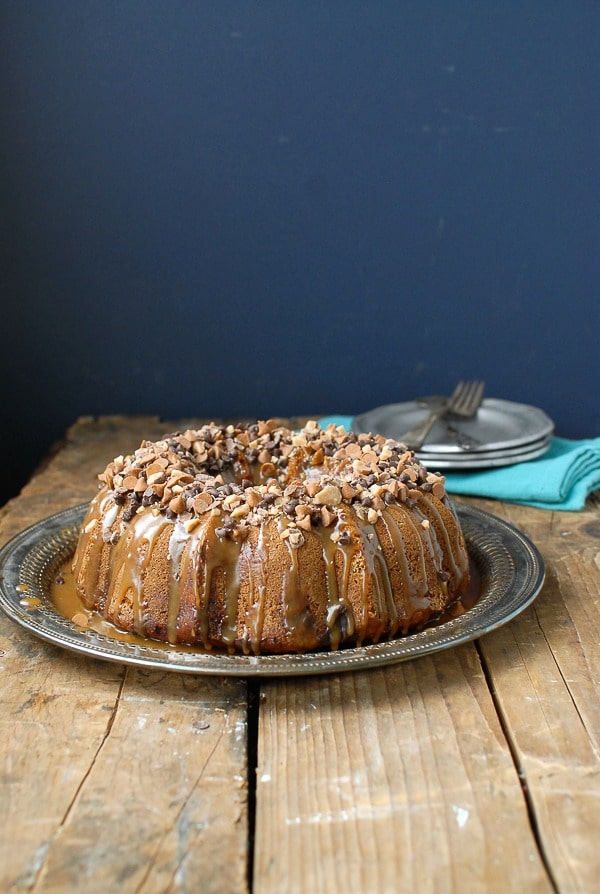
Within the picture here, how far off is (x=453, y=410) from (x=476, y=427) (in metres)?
0.08

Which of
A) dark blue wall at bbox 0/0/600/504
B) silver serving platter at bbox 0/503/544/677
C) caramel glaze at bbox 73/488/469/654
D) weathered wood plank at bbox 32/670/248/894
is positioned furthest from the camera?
dark blue wall at bbox 0/0/600/504

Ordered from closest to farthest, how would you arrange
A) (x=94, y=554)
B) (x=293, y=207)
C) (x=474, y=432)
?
(x=94, y=554) → (x=474, y=432) → (x=293, y=207)

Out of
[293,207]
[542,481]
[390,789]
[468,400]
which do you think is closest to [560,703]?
[390,789]

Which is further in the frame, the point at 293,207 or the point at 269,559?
the point at 293,207

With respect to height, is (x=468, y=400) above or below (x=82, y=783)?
below

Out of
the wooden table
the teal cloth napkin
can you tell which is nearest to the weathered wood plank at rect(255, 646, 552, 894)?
the wooden table

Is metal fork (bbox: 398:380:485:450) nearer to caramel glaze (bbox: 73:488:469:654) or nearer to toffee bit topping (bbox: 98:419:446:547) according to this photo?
toffee bit topping (bbox: 98:419:446:547)

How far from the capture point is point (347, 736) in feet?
3.93

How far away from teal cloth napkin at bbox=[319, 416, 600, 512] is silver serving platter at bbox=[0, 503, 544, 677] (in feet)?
1.13

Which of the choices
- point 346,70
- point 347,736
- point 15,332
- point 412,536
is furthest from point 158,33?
point 347,736

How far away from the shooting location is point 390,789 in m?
1.09

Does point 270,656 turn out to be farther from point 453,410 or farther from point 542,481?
point 453,410

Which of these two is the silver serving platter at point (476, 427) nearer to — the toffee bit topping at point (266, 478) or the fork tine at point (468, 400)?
the fork tine at point (468, 400)

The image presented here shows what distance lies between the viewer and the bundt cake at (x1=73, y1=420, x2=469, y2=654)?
4.52 feet
